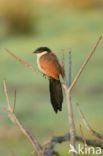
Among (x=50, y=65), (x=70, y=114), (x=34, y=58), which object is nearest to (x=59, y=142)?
(x=70, y=114)

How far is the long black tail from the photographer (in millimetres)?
3005

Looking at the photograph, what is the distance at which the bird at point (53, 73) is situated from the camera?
3.03 metres

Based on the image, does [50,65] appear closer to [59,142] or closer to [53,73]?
[53,73]

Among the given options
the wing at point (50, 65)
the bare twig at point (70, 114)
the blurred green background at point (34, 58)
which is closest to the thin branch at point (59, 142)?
the bare twig at point (70, 114)

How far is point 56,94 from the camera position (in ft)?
10.0

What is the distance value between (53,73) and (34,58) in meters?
4.57

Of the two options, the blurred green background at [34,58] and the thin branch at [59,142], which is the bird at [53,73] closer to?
the thin branch at [59,142]

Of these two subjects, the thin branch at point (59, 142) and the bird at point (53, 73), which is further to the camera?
the bird at point (53, 73)

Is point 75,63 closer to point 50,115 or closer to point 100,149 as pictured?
point 50,115

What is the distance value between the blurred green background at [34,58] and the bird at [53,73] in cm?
137

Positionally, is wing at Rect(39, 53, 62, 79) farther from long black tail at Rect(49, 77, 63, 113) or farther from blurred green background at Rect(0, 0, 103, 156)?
blurred green background at Rect(0, 0, 103, 156)

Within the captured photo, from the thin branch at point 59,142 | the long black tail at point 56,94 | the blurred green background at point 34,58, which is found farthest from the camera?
the blurred green background at point 34,58

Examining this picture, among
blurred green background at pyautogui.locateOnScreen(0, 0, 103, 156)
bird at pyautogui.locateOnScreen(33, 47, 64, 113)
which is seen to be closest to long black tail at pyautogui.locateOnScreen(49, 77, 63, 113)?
bird at pyautogui.locateOnScreen(33, 47, 64, 113)

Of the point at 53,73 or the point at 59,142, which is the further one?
the point at 53,73
